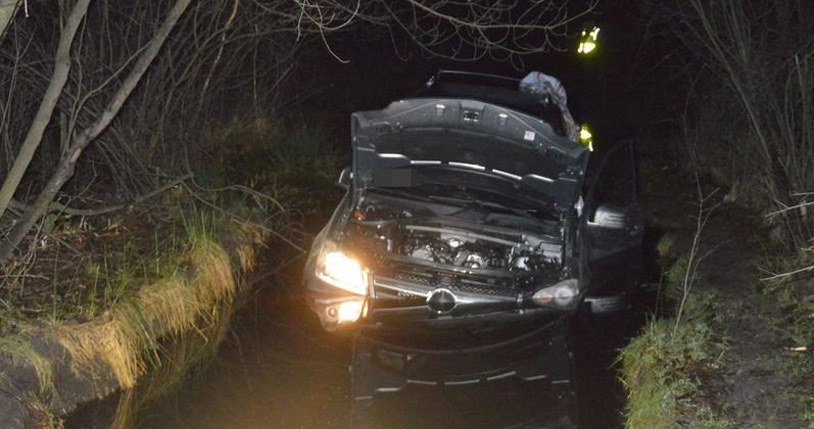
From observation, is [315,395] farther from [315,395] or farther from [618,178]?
[618,178]

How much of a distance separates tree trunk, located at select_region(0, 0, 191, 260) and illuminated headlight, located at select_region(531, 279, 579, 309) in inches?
141

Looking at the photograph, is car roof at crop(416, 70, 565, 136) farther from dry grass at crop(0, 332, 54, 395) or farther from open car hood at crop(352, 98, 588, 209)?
dry grass at crop(0, 332, 54, 395)

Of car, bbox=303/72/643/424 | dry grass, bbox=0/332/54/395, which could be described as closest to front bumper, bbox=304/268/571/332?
car, bbox=303/72/643/424

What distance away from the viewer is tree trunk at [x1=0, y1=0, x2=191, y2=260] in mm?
7547

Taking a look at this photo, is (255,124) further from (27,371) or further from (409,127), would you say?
(27,371)

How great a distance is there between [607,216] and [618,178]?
5.05 ft

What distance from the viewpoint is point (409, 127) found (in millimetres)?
9344

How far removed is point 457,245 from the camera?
8.90 meters

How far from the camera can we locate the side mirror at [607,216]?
9789mm

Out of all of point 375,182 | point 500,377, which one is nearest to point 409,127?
point 375,182

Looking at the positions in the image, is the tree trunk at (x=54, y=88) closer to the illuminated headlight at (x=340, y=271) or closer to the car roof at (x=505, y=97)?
the illuminated headlight at (x=340, y=271)

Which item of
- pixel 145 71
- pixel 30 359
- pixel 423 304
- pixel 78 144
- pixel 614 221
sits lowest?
pixel 30 359

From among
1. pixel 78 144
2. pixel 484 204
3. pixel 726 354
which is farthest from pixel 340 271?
pixel 726 354

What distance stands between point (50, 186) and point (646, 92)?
15.3 metres
